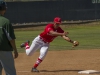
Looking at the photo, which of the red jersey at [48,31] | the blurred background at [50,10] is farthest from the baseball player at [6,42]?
the blurred background at [50,10]

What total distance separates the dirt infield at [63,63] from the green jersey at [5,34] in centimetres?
414

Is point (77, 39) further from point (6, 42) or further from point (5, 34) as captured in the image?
point (5, 34)

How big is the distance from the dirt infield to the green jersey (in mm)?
4145

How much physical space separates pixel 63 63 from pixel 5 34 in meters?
6.80

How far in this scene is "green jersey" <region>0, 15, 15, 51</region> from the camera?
24.5 ft

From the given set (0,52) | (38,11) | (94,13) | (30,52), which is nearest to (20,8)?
(38,11)

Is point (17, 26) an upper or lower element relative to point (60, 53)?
lower

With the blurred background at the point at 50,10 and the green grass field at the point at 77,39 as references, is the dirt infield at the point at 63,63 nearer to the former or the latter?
the green grass field at the point at 77,39

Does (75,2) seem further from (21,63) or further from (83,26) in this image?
(21,63)

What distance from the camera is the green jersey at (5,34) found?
745 centimetres

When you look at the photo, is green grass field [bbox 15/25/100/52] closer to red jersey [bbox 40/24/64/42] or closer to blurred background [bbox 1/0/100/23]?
blurred background [bbox 1/0/100/23]

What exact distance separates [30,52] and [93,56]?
4.11 m

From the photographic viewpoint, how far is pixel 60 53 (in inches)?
666

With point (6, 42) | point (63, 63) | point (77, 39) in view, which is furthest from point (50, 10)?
point (6, 42)
